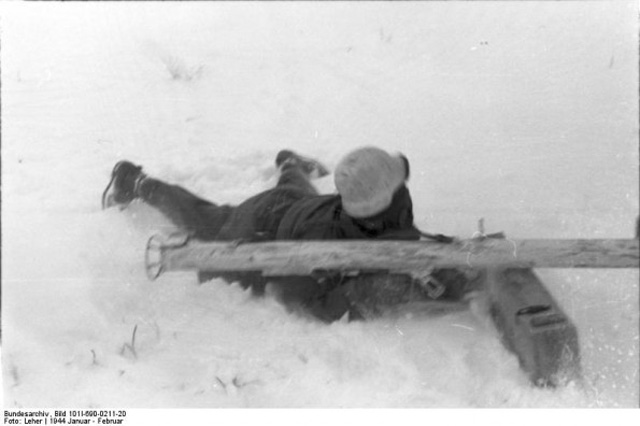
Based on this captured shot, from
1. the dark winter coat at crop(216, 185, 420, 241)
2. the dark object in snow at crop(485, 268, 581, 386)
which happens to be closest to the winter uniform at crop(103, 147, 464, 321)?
the dark winter coat at crop(216, 185, 420, 241)

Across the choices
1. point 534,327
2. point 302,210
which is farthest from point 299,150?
point 534,327

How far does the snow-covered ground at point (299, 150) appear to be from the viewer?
1307 mm

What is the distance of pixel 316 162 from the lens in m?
1.78

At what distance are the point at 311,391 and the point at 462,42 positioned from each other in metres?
1.17

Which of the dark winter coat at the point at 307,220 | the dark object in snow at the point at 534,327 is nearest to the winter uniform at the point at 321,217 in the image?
the dark winter coat at the point at 307,220

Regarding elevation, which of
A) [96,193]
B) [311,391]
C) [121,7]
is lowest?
[311,391]

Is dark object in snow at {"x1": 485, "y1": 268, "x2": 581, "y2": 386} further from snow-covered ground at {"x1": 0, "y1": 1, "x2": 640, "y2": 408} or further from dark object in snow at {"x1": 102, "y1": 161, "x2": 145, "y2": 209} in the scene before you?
dark object in snow at {"x1": 102, "y1": 161, "x2": 145, "y2": 209}

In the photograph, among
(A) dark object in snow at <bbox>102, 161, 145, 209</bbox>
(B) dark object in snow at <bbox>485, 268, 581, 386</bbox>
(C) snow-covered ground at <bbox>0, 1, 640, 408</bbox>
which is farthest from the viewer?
(A) dark object in snow at <bbox>102, 161, 145, 209</bbox>

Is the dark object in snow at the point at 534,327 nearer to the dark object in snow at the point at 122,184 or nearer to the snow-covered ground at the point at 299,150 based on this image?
the snow-covered ground at the point at 299,150

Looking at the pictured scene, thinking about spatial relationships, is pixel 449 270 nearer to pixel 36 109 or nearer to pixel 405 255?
pixel 405 255

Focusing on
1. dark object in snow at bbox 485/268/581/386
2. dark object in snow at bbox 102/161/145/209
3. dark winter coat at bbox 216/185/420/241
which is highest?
dark object in snow at bbox 102/161/145/209

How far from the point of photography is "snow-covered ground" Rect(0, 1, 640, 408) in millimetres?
1307

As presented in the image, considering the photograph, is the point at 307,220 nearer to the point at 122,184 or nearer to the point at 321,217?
the point at 321,217

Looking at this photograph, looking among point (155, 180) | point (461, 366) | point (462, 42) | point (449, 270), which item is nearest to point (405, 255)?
point (449, 270)
